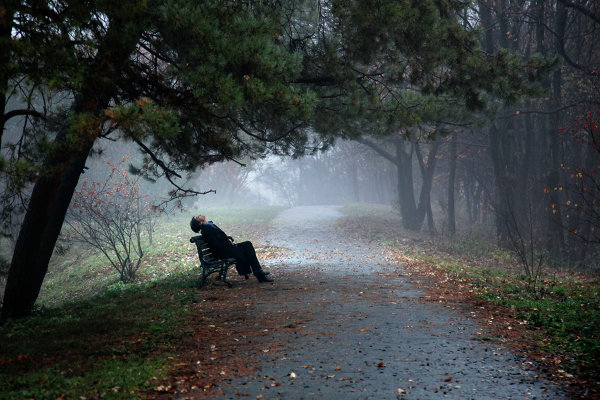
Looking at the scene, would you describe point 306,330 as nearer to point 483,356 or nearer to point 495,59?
point 483,356

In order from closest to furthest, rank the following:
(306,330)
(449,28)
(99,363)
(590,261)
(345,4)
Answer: (99,363)
(306,330)
(345,4)
(449,28)
(590,261)

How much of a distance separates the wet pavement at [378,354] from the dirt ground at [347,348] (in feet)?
0.04

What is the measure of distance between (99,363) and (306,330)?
252cm

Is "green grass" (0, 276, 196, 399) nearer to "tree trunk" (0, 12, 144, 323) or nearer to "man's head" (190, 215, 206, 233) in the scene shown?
"tree trunk" (0, 12, 144, 323)

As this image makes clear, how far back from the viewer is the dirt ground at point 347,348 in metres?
4.15

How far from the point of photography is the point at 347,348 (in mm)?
5301

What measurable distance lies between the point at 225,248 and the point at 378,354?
5219 mm

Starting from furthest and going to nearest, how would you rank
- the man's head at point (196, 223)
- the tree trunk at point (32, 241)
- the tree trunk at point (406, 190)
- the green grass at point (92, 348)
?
Answer: the tree trunk at point (406, 190), the man's head at point (196, 223), the tree trunk at point (32, 241), the green grass at point (92, 348)

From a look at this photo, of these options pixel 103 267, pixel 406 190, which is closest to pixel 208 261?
pixel 103 267

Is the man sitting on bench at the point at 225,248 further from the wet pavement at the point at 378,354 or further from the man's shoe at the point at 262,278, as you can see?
the wet pavement at the point at 378,354

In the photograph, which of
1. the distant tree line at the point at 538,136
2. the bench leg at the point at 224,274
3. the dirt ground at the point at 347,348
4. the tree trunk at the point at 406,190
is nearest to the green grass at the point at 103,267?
the bench leg at the point at 224,274

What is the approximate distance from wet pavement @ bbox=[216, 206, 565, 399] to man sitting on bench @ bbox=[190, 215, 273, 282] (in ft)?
2.15

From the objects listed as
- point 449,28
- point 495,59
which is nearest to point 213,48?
point 449,28

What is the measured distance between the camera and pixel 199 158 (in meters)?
8.80
